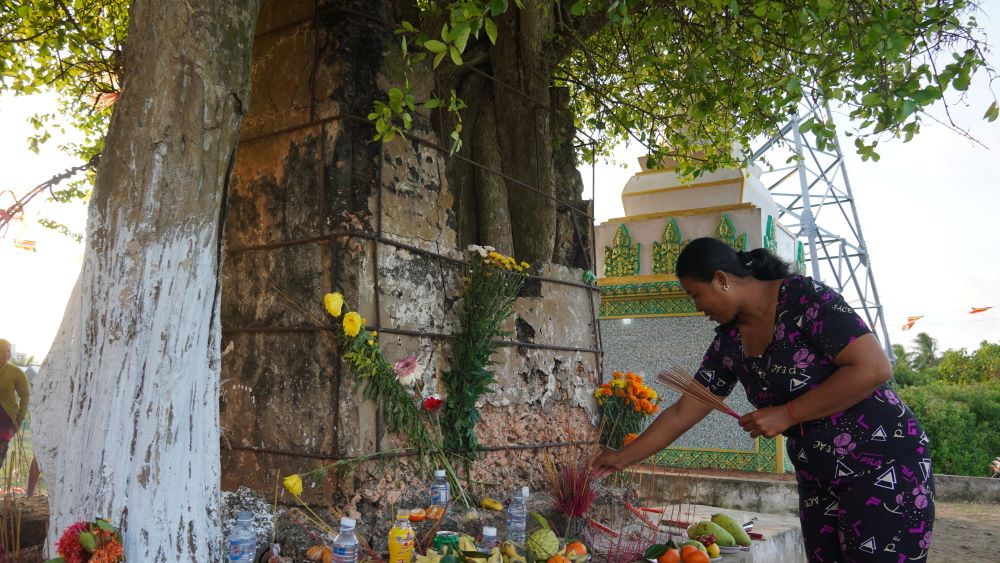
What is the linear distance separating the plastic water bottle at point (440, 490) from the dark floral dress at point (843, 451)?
157 centimetres

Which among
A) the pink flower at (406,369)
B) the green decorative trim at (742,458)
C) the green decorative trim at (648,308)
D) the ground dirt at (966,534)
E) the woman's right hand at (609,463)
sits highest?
the green decorative trim at (648,308)

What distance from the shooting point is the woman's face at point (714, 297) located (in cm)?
284

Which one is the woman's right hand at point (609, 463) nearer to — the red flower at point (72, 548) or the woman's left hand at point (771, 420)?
the woman's left hand at point (771, 420)

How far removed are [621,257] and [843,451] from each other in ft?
23.7

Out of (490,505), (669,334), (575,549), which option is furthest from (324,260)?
(669,334)

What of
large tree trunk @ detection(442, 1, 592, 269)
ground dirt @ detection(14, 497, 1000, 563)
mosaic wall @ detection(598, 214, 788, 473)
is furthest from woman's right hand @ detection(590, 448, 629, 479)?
mosaic wall @ detection(598, 214, 788, 473)

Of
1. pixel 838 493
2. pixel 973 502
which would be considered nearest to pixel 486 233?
pixel 838 493

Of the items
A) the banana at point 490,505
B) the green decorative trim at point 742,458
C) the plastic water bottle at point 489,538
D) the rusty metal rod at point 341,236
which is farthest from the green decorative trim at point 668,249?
the plastic water bottle at point 489,538

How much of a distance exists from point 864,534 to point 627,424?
2.66m

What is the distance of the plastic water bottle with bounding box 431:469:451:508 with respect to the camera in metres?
3.59

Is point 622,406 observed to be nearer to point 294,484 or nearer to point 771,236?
point 294,484

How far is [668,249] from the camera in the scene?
9.45m

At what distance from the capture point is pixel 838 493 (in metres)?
2.68

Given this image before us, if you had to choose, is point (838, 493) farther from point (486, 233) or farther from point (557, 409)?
point (486, 233)
